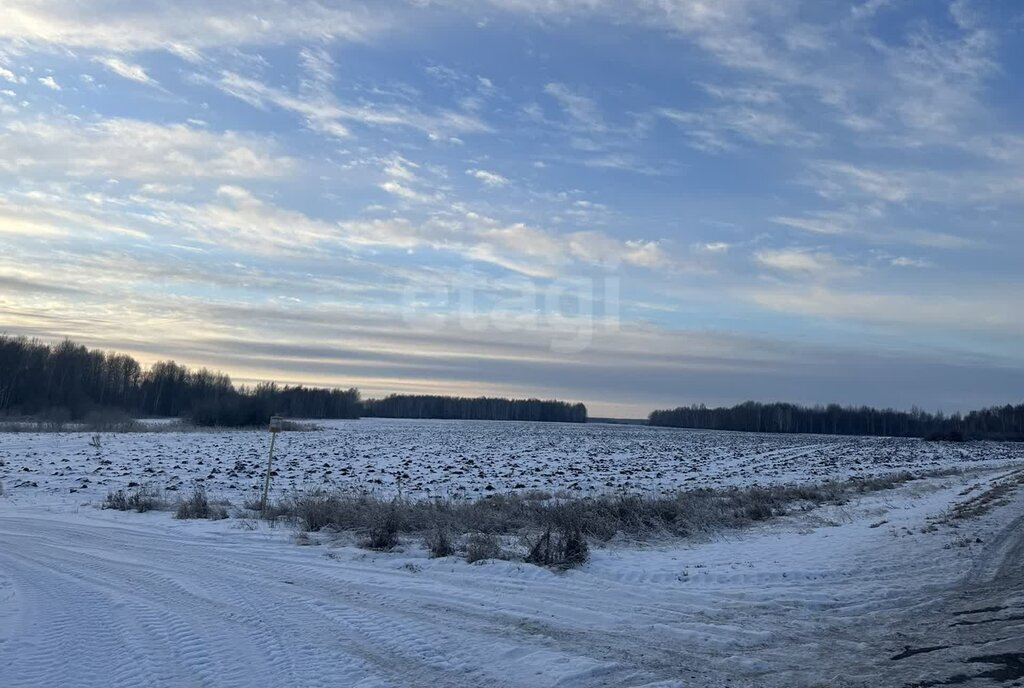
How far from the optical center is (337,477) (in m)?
25.9

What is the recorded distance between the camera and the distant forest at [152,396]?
82688 millimetres

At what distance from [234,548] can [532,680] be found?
8015mm

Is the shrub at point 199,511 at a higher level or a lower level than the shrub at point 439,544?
lower

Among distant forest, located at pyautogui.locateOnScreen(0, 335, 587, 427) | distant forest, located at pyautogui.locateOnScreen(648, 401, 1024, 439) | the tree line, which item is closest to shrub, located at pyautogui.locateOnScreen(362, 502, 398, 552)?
distant forest, located at pyautogui.locateOnScreen(0, 335, 587, 427)

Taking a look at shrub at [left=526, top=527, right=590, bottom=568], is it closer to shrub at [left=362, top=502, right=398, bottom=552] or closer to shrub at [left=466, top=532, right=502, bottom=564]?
shrub at [left=466, top=532, right=502, bottom=564]

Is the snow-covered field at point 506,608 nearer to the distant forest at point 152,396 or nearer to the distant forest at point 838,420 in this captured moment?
the distant forest at point 152,396

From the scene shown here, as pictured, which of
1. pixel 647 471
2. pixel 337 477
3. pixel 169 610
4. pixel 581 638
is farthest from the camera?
pixel 647 471

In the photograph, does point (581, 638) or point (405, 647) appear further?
point (581, 638)

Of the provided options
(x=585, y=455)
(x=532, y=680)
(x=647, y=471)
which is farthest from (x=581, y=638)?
(x=585, y=455)

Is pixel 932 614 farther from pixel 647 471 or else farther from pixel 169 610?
pixel 647 471

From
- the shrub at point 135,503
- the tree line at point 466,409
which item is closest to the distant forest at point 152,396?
the tree line at point 466,409

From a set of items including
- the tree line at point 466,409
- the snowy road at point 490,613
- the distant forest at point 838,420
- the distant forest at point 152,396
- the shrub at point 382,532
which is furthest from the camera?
the tree line at point 466,409

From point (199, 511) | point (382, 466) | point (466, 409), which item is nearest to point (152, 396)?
point (466, 409)

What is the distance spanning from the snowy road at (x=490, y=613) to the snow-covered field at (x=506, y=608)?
0.04 meters
